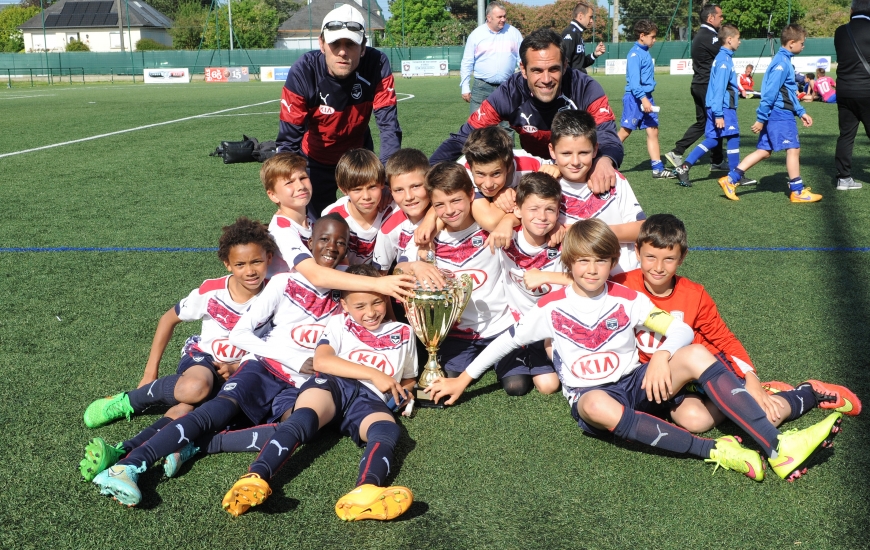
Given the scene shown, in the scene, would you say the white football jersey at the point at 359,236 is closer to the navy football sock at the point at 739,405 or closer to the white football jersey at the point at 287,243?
the white football jersey at the point at 287,243

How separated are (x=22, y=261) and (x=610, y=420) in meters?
4.95

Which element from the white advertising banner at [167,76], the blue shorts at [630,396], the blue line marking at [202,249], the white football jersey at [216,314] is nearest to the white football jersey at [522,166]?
the blue shorts at [630,396]

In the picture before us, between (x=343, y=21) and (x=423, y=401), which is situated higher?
(x=343, y=21)

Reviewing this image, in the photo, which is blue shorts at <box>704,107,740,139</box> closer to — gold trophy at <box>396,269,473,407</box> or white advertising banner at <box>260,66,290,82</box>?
gold trophy at <box>396,269,473,407</box>

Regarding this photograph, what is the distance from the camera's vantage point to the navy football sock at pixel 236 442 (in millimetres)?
3215

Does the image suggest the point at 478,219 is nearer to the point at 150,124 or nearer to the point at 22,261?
the point at 22,261

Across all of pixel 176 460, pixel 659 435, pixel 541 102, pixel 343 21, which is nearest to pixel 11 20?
pixel 343 21

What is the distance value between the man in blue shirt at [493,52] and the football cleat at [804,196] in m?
3.90

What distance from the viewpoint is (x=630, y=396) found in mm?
3316

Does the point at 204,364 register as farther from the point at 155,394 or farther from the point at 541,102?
the point at 541,102

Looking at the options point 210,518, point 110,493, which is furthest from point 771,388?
point 110,493

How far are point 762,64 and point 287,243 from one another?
3651 centimetres

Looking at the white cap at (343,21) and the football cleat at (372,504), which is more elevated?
the white cap at (343,21)

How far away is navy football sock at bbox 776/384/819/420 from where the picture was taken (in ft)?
11.0
